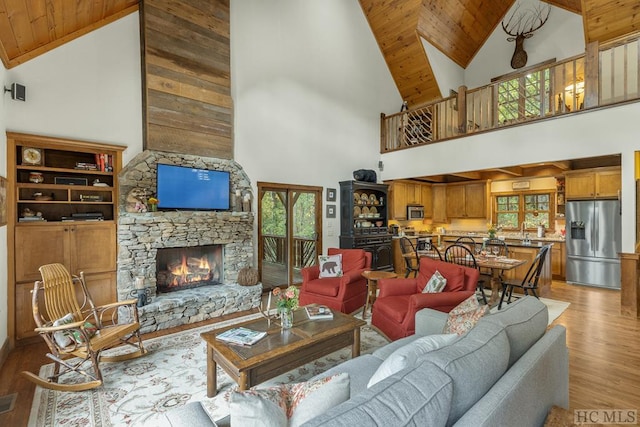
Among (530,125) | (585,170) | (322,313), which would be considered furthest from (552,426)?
(585,170)

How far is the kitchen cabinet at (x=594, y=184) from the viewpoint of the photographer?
227 inches

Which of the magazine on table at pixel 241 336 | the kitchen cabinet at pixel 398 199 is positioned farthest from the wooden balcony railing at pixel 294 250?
the magazine on table at pixel 241 336

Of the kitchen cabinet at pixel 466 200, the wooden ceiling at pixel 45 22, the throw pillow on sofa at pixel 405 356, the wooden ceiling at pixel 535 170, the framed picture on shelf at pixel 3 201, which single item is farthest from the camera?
the kitchen cabinet at pixel 466 200

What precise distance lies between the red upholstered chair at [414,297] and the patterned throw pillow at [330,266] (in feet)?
3.20

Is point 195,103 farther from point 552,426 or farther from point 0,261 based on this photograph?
point 552,426

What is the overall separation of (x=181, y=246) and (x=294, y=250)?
90.0 inches

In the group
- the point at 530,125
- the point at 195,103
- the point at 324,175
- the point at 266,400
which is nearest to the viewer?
the point at 266,400

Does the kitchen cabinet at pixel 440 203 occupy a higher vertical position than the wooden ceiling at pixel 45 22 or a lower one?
lower

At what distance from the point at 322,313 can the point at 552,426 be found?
1873 millimetres

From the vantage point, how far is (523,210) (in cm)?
768

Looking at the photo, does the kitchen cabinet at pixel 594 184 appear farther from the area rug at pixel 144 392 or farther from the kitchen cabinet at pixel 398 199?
the area rug at pixel 144 392

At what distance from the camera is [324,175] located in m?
6.84

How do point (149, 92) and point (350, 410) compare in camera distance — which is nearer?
point (350, 410)

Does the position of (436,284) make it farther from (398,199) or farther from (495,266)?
(398,199)
